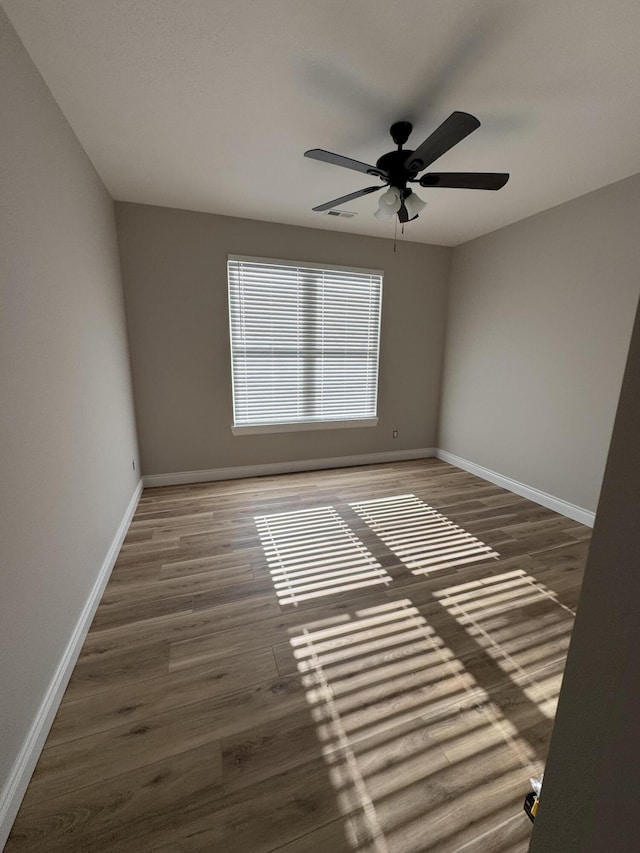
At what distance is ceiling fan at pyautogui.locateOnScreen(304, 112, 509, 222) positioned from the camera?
160 cm

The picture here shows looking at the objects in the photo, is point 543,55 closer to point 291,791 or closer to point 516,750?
point 516,750

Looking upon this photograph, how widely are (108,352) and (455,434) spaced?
3792 millimetres

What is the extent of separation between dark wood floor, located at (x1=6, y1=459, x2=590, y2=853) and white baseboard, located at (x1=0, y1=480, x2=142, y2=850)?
0.04 meters

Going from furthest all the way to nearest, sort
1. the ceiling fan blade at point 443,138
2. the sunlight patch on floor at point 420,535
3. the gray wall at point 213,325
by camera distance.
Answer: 1. the gray wall at point 213,325
2. the sunlight patch on floor at point 420,535
3. the ceiling fan blade at point 443,138

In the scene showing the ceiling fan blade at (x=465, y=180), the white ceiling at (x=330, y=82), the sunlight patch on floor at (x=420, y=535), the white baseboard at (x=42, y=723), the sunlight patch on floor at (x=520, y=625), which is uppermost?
the white ceiling at (x=330, y=82)

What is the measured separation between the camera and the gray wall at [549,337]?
2641 mm

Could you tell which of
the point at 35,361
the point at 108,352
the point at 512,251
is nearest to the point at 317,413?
the point at 108,352

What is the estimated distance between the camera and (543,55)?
59.5 inches

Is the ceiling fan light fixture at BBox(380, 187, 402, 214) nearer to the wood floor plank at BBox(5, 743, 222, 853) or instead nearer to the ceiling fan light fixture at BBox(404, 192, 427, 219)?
the ceiling fan light fixture at BBox(404, 192, 427, 219)

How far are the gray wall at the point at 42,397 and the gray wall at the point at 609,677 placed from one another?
4.86ft

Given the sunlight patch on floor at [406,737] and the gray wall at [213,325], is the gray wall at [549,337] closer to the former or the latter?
the gray wall at [213,325]

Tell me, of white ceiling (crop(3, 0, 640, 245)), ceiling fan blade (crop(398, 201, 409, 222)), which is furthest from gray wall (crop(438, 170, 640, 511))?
ceiling fan blade (crop(398, 201, 409, 222))

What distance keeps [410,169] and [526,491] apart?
2.99 meters

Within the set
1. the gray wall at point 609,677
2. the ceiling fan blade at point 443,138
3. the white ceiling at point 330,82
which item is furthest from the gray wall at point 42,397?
the ceiling fan blade at point 443,138
